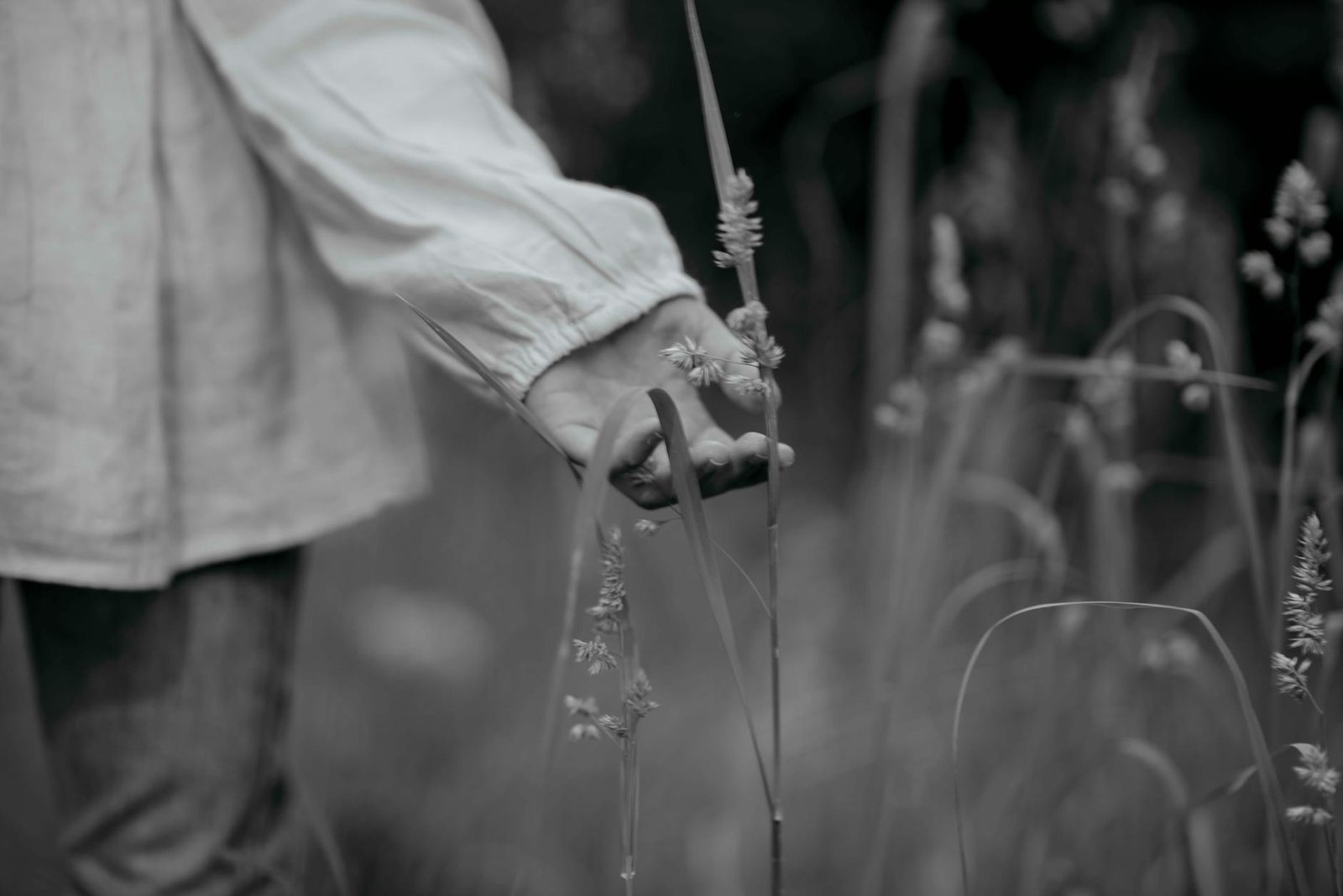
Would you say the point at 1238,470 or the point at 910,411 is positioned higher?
the point at 1238,470

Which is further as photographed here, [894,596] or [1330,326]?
[894,596]

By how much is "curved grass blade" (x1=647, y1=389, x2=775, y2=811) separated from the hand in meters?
0.01

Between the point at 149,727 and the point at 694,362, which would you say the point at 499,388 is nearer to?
the point at 694,362

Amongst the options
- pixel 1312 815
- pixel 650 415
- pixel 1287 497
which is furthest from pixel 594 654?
pixel 1287 497

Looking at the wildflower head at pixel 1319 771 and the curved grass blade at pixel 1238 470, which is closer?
the wildflower head at pixel 1319 771

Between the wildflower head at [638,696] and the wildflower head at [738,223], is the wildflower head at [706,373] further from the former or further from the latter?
the wildflower head at [638,696]

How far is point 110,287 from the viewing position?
71 centimetres

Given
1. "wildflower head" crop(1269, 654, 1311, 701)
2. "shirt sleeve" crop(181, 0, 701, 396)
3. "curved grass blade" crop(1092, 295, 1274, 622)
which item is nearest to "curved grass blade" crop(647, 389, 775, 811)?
"shirt sleeve" crop(181, 0, 701, 396)

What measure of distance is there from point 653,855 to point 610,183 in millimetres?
1935

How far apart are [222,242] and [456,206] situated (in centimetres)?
20

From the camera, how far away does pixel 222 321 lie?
769 mm

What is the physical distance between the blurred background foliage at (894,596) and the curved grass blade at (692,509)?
0.44 ft

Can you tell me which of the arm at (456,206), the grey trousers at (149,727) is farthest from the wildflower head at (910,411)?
the grey trousers at (149,727)

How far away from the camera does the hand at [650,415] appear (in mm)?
585
